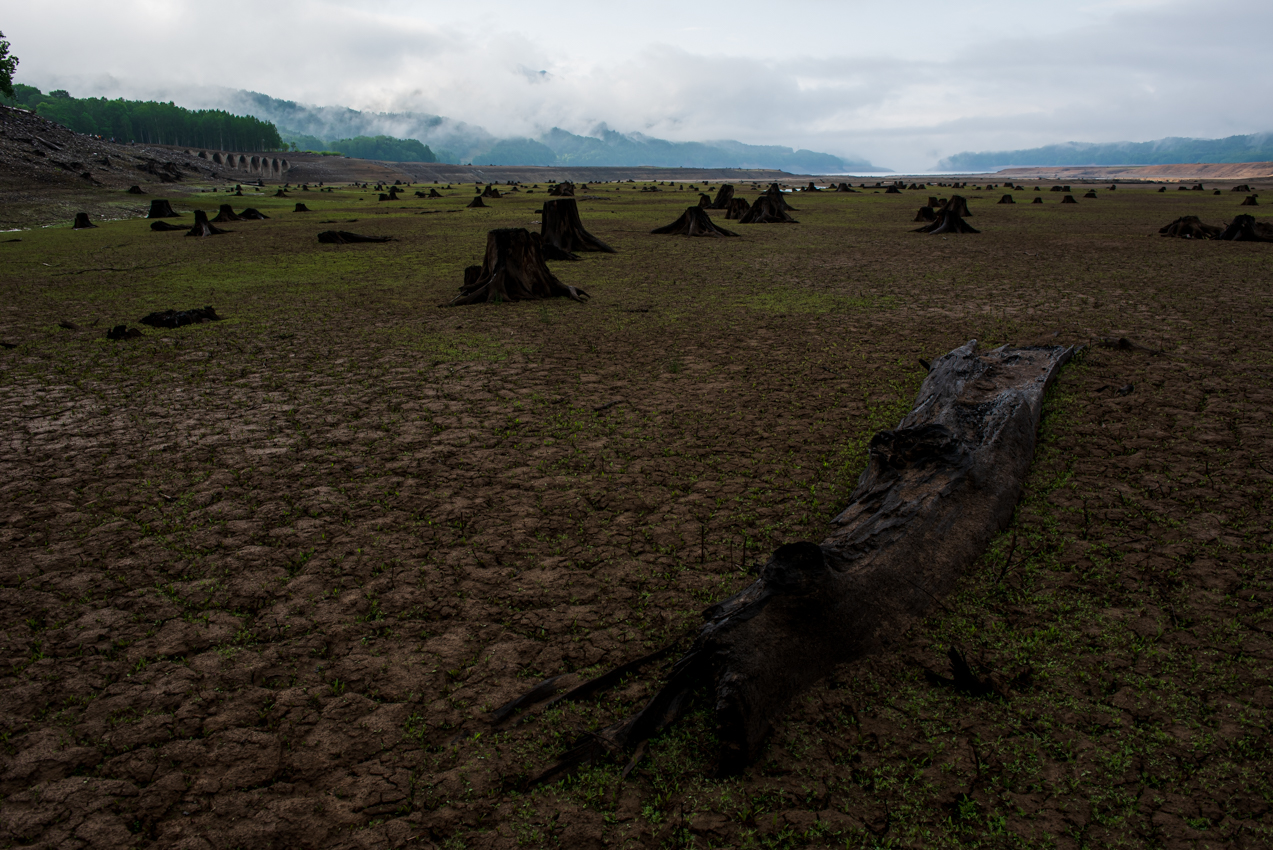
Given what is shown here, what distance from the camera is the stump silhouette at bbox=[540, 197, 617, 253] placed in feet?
50.7

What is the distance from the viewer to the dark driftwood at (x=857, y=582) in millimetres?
2383

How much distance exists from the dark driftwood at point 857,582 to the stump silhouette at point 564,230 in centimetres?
1245

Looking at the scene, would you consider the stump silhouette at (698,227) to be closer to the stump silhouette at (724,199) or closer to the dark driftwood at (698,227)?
the dark driftwood at (698,227)

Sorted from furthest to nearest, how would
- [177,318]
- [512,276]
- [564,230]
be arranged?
[564,230], [512,276], [177,318]

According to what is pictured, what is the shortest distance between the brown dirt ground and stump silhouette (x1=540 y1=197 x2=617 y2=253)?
804 cm

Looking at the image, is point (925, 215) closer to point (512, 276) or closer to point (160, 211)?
point (512, 276)

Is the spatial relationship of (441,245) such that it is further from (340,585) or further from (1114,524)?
(1114,524)

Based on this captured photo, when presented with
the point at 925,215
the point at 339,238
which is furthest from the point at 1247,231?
the point at 339,238

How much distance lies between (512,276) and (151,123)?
466 feet

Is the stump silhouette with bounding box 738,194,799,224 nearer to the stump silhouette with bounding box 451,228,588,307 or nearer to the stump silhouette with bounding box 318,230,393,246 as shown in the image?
the stump silhouette with bounding box 318,230,393,246

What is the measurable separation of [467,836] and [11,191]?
39867mm

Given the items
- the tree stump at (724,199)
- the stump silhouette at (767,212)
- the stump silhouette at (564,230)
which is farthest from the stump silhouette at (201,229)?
the tree stump at (724,199)

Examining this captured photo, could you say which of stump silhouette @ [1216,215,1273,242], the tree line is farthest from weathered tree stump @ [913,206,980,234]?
the tree line

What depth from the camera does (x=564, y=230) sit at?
1583 cm
